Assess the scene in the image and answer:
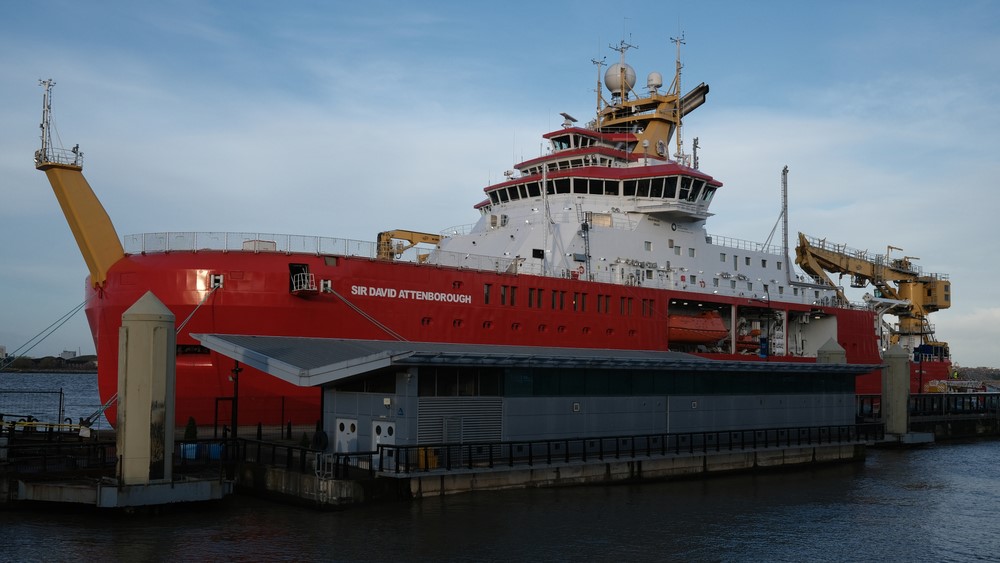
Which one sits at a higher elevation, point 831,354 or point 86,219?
point 86,219

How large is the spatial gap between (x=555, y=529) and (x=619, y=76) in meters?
42.4

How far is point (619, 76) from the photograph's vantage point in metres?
59.9

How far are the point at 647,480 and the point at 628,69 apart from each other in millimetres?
35848

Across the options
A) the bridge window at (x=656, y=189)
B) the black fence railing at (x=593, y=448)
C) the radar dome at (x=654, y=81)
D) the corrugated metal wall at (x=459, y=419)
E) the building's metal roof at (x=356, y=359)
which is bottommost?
the black fence railing at (x=593, y=448)

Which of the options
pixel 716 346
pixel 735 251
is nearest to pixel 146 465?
pixel 716 346

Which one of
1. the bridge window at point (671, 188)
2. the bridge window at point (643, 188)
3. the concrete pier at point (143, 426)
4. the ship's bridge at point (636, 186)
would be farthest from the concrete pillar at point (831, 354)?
the concrete pier at point (143, 426)

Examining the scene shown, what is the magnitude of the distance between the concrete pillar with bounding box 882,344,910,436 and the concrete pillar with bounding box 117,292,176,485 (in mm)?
36878

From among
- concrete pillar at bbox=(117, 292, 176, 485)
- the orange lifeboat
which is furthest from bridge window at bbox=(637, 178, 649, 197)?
concrete pillar at bbox=(117, 292, 176, 485)

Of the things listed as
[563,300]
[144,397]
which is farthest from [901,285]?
[144,397]

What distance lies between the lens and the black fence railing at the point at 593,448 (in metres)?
26.0

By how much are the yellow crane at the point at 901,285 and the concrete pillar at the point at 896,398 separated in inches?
884

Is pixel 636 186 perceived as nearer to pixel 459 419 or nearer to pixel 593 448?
pixel 593 448

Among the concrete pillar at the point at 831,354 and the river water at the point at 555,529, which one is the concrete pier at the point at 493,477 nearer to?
the river water at the point at 555,529

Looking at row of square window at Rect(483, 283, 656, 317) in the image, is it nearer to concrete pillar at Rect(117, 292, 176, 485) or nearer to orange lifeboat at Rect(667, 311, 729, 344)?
orange lifeboat at Rect(667, 311, 729, 344)
